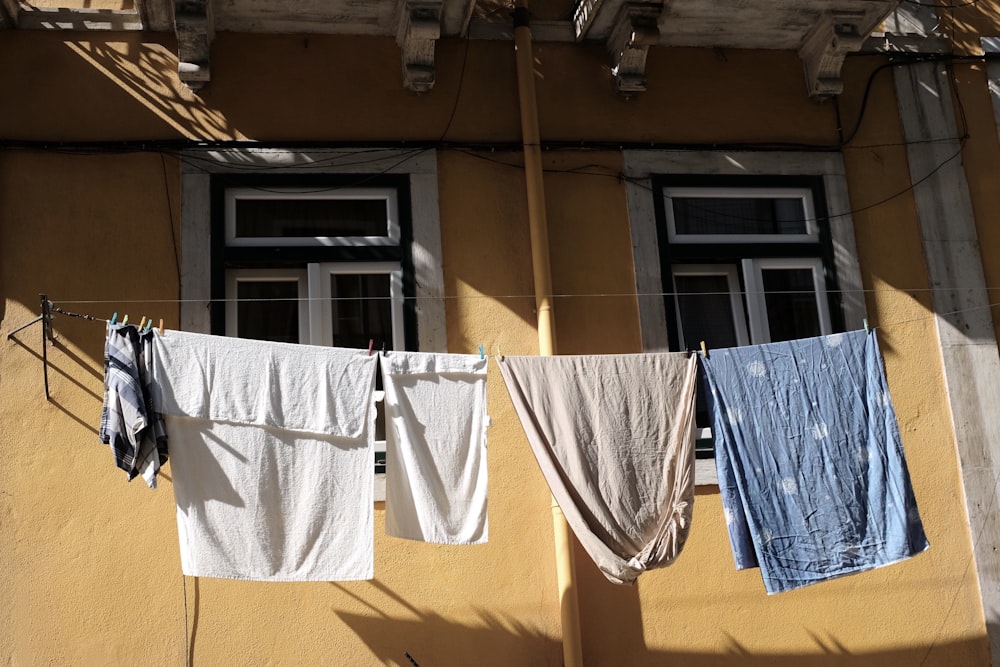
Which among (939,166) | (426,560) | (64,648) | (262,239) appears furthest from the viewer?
(939,166)

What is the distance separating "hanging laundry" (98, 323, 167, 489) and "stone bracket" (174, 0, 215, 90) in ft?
6.90

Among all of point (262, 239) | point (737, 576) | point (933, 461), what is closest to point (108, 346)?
point (262, 239)

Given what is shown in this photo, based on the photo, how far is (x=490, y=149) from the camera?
7.09 meters

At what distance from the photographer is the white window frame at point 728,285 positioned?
7102 mm

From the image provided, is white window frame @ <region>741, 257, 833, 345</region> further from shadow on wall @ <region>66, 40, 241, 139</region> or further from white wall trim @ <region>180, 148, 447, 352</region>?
shadow on wall @ <region>66, 40, 241, 139</region>

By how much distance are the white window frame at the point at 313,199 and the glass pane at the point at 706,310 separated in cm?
195

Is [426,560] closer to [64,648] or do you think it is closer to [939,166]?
[64,648]

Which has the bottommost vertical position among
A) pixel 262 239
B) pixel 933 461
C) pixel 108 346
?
pixel 933 461

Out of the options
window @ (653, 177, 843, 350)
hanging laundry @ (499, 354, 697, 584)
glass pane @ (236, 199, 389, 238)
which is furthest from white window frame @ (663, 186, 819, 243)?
glass pane @ (236, 199, 389, 238)

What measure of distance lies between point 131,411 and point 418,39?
121 inches

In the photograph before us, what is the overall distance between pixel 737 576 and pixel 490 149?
10.4 feet

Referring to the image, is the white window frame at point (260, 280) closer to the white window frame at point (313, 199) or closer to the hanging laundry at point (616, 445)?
the white window frame at point (313, 199)

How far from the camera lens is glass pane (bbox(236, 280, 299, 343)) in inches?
265

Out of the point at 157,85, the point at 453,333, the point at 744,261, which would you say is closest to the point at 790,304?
the point at 744,261
